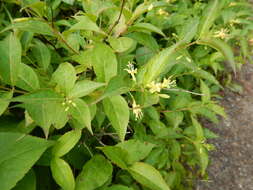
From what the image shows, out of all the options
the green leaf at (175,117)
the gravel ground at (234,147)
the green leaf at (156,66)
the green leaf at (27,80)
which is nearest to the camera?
the green leaf at (156,66)

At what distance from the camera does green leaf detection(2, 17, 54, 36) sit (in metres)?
0.94

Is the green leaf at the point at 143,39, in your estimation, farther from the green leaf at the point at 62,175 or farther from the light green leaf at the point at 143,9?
the green leaf at the point at 62,175

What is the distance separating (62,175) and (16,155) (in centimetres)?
19

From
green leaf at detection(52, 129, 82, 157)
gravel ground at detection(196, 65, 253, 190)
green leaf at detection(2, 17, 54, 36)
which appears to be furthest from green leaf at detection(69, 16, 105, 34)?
gravel ground at detection(196, 65, 253, 190)

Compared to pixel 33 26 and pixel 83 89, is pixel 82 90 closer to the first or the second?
pixel 83 89

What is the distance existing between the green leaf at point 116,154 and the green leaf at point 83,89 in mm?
Result: 274

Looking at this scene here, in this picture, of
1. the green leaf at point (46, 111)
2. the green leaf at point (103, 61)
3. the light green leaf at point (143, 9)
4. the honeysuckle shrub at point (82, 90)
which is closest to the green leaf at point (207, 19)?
the honeysuckle shrub at point (82, 90)

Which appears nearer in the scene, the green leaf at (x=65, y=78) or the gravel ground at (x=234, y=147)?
the green leaf at (x=65, y=78)

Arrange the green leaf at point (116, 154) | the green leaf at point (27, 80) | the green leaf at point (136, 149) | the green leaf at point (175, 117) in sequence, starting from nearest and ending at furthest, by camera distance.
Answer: the green leaf at point (27, 80) → the green leaf at point (116, 154) → the green leaf at point (136, 149) → the green leaf at point (175, 117)

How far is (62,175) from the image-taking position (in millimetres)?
1000

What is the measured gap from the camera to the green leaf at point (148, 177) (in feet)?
3.44

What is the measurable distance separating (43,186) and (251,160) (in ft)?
7.66

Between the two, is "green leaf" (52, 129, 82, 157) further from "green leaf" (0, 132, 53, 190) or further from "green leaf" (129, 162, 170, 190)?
"green leaf" (129, 162, 170, 190)

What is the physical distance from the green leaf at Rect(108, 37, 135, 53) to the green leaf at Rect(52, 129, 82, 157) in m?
0.36
